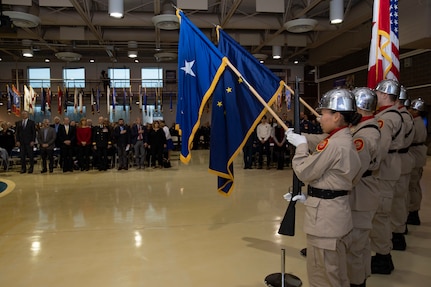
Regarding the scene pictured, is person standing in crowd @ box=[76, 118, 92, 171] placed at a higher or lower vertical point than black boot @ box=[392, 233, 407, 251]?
higher

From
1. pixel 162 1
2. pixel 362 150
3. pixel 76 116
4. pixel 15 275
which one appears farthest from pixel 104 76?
pixel 362 150

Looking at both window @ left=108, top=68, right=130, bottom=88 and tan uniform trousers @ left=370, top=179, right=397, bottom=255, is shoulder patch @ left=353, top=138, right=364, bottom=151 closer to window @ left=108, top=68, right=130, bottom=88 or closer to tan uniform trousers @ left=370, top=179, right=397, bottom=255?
tan uniform trousers @ left=370, top=179, right=397, bottom=255

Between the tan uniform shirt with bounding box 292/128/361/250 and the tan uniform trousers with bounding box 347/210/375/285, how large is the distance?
42 centimetres

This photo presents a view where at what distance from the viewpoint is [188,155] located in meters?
3.96

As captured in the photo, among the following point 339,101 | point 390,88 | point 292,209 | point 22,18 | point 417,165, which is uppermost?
point 22,18

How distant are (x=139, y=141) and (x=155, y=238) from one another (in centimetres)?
653

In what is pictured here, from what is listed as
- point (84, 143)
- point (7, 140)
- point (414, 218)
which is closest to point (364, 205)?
point (414, 218)

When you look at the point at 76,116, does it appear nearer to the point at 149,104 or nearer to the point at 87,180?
the point at 149,104

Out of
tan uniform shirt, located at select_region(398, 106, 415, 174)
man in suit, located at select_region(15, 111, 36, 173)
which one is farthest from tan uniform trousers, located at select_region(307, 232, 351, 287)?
man in suit, located at select_region(15, 111, 36, 173)

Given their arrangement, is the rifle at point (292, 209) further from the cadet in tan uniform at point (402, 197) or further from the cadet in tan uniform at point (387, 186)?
the cadet in tan uniform at point (402, 197)

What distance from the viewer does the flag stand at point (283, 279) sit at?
9.92 feet

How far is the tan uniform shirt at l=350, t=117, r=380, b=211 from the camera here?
8.68 ft

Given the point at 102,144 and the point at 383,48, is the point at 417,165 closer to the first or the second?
the point at 383,48

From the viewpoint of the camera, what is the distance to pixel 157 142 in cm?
1067
